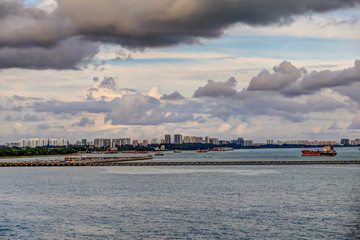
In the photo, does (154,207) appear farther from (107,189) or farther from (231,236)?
(107,189)

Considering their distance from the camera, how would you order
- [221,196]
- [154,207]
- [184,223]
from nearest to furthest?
[184,223], [154,207], [221,196]

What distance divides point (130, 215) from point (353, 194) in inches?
2278

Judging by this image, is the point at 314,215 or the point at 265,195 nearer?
the point at 314,215

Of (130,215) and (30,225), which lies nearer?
(30,225)

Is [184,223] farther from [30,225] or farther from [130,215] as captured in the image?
[30,225]

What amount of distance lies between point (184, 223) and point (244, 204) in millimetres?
22977

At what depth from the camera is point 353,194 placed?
4065 inches

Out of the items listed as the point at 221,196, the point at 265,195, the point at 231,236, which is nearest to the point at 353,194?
the point at 265,195

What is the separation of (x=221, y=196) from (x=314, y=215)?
97.3 ft

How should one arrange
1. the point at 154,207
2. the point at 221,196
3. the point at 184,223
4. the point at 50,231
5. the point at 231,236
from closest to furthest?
the point at 231,236, the point at 50,231, the point at 184,223, the point at 154,207, the point at 221,196

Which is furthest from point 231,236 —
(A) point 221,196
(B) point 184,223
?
(A) point 221,196

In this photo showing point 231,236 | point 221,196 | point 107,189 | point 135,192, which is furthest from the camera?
point 107,189

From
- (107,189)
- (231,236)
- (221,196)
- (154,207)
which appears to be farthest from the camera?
(107,189)

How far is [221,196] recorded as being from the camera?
3893 inches
